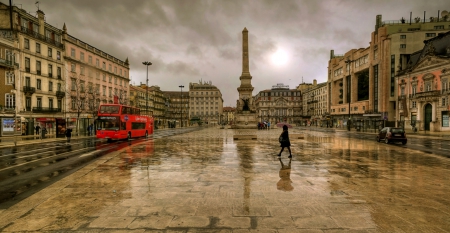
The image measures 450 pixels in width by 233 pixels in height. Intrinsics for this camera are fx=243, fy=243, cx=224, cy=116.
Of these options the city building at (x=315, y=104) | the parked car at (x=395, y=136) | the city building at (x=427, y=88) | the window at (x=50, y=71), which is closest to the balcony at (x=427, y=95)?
the city building at (x=427, y=88)

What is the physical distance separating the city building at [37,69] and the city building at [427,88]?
6424 cm

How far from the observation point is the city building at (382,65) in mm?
54969

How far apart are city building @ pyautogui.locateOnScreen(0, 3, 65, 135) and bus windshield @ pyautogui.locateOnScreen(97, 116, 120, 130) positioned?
19.9 meters

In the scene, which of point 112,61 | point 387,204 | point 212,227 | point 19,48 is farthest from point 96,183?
point 112,61

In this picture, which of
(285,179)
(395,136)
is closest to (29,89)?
(285,179)

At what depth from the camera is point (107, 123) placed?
24.1 meters

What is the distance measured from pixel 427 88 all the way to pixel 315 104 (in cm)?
6261

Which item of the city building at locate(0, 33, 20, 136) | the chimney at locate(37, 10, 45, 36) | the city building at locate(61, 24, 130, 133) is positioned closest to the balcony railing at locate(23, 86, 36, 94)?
the city building at locate(0, 33, 20, 136)

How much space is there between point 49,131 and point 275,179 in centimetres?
4562

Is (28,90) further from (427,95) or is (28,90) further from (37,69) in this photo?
(427,95)

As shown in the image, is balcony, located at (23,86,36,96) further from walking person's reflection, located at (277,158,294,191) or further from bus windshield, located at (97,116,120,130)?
walking person's reflection, located at (277,158,294,191)

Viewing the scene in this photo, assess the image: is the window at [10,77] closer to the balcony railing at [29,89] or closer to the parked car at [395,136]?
the balcony railing at [29,89]

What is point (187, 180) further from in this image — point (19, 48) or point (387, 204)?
point (19, 48)

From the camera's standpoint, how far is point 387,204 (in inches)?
225
